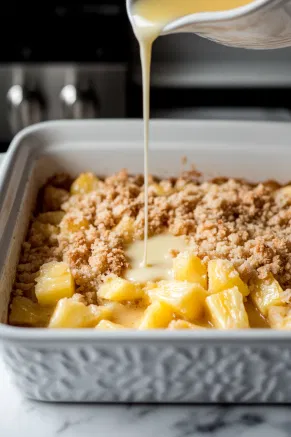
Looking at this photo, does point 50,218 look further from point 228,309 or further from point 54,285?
point 228,309

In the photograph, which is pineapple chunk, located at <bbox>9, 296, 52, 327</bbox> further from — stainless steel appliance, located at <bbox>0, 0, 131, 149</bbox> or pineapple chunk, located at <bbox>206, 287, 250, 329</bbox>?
stainless steel appliance, located at <bbox>0, 0, 131, 149</bbox>

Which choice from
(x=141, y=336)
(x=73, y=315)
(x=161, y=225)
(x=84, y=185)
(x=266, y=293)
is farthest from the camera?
(x=84, y=185)

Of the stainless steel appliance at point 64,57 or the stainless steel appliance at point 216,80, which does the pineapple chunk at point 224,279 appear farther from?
the stainless steel appliance at point 216,80

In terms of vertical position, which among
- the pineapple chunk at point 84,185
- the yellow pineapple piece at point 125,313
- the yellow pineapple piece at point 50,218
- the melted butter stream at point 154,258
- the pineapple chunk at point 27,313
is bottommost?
the yellow pineapple piece at point 125,313

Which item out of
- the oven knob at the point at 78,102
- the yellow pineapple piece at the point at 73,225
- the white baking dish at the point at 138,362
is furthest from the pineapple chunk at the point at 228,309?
the oven knob at the point at 78,102

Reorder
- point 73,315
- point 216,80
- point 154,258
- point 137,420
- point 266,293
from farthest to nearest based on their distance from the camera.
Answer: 1. point 216,80
2. point 154,258
3. point 266,293
4. point 73,315
5. point 137,420

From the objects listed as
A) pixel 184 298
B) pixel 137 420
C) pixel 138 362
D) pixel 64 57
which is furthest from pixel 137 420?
pixel 64 57

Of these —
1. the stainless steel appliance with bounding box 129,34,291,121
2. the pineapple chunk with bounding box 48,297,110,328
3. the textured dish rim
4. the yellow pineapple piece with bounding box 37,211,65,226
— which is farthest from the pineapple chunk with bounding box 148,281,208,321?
the stainless steel appliance with bounding box 129,34,291,121
